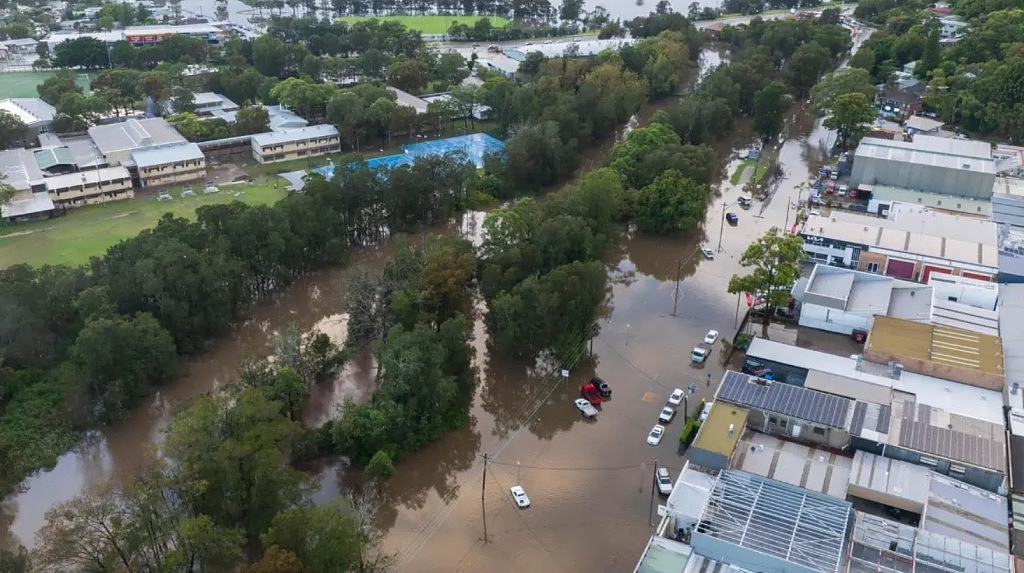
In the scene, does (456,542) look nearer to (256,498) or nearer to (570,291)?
(256,498)

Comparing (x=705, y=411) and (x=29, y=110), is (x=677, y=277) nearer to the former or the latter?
(x=705, y=411)

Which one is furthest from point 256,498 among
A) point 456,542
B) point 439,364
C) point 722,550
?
point 722,550

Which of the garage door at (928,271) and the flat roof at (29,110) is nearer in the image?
the garage door at (928,271)

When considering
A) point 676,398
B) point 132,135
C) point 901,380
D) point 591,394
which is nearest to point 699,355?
point 676,398

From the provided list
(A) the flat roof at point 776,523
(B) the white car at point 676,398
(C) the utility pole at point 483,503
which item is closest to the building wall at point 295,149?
(C) the utility pole at point 483,503

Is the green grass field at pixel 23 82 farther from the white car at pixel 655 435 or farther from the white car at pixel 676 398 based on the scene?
the white car at pixel 655 435
